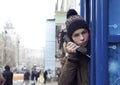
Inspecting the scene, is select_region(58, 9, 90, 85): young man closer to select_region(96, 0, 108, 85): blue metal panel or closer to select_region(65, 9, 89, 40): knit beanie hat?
select_region(65, 9, 89, 40): knit beanie hat

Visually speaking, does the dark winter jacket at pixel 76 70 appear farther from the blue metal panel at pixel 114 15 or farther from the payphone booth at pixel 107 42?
the blue metal panel at pixel 114 15

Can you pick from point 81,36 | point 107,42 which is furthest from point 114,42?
point 81,36

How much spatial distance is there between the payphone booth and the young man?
0.28 meters

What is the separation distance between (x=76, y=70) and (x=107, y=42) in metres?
0.45

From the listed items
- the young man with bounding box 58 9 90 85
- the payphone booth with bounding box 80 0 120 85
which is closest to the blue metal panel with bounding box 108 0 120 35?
the payphone booth with bounding box 80 0 120 85

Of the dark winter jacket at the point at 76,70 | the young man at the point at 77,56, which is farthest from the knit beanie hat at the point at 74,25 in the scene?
the dark winter jacket at the point at 76,70

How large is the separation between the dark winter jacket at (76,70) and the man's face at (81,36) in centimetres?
9

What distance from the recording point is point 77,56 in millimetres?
2924

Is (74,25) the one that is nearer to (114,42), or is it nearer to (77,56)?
(77,56)

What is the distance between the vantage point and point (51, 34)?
2908 cm

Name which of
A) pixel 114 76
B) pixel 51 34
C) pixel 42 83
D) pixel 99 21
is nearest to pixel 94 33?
pixel 99 21

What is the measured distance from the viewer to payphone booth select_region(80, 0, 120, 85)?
256 centimetres

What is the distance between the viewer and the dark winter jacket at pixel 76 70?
2.89 metres

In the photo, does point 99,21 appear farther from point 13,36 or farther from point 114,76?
point 13,36
